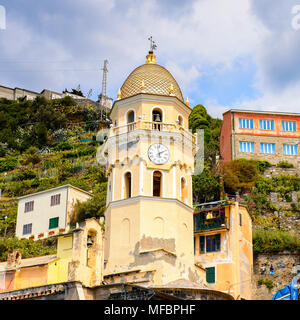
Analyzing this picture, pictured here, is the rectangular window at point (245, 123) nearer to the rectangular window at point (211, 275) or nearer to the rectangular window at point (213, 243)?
the rectangular window at point (213, 243)

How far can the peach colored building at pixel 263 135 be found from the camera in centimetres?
7394

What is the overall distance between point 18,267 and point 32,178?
48.4 metres

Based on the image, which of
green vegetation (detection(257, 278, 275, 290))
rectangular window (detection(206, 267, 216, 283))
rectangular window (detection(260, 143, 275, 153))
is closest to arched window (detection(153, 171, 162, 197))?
rectangular window (detection(206, 267, 216, 283))

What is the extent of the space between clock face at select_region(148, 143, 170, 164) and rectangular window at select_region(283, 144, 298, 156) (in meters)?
36.6

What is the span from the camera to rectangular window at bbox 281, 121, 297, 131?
7531cm

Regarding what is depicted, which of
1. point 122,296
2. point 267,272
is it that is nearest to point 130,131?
point 122,296

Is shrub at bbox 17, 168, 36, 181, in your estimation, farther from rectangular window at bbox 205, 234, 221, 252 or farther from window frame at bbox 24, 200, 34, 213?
rectangular window at bbox 205, 234, 221, 252

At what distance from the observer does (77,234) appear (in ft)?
116

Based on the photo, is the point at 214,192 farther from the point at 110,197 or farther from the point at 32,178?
the point at 32,178

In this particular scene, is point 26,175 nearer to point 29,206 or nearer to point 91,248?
point 29,206

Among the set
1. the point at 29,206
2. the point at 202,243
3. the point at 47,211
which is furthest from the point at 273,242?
the point at 29,206

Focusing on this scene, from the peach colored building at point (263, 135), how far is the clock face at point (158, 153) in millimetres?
33405

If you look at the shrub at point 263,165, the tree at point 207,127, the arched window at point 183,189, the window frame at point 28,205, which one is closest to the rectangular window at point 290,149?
the shrub at point 263,165
